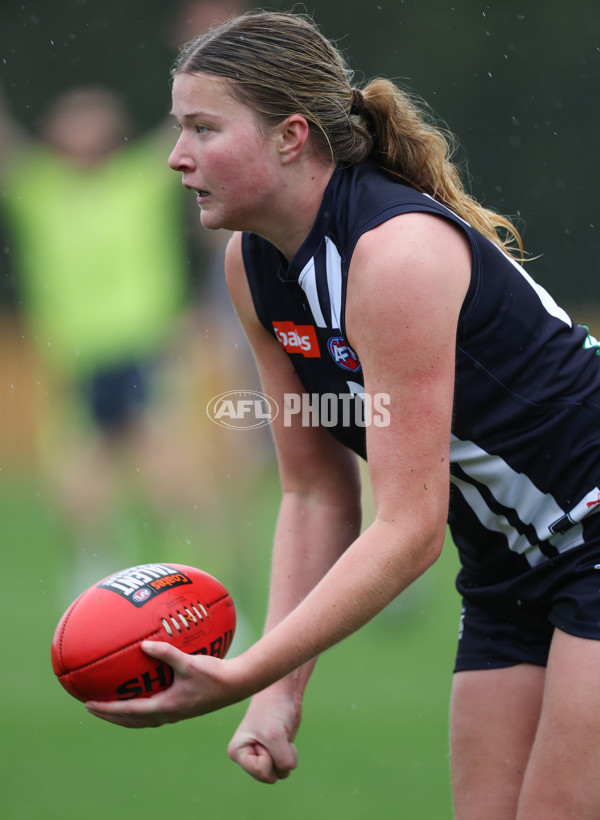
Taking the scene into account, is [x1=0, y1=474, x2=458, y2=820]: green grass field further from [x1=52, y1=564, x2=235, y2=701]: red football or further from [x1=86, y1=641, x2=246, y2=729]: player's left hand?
[x1=86, y1=641, x2=246, y2=729]: player's left hand

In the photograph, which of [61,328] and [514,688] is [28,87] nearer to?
[61,328]

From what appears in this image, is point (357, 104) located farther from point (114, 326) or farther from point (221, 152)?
point (114, 326)

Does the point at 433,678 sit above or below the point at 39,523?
above

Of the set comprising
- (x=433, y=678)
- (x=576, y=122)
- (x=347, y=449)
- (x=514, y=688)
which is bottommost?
(x=576, y=122)

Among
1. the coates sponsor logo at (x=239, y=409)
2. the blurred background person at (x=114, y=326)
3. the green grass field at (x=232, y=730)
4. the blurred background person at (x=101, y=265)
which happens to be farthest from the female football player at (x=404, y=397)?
the coates sponsor logo at (x=239, y=409)

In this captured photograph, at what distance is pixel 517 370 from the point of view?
2.16 m

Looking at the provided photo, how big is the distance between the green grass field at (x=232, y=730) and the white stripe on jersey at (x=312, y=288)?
190 centimetres

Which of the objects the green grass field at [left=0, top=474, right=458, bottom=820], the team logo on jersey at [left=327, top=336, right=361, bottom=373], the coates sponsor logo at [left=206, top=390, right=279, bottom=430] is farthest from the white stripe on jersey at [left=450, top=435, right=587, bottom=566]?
the coates sponsor logo at [left=206, top=390, right=279, bottom=430]

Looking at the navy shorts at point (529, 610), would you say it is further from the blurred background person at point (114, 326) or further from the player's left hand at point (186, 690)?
the blurred background person at point (114, 326)

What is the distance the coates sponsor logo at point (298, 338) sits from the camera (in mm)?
2270

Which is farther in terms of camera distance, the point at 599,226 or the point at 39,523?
Answer: the point at 599,226

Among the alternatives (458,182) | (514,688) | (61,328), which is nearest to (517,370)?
(458,182)

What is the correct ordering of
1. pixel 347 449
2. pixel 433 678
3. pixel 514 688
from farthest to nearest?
pixel 433 678 → pixel 347 449 → pixel 514 688

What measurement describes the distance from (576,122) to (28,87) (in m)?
6.31
